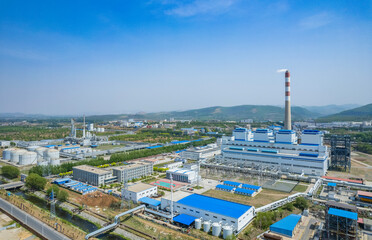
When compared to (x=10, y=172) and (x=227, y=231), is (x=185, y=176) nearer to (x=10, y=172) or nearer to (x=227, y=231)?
(x=227, y=231)

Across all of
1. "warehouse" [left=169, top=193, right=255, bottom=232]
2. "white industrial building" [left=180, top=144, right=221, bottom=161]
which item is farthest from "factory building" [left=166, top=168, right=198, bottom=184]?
"white industrial building" [left=180, top=144, right=221, bottom=161]

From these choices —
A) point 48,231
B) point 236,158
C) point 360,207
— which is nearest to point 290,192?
point 360,207

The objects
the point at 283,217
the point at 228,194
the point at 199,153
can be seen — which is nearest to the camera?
the point at 283,217

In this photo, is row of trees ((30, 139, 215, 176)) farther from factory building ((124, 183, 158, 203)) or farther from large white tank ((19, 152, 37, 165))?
factory building ((124, 183, 158, 203))

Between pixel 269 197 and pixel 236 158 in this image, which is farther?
pixel 236 158

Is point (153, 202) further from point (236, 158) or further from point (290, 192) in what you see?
point (236, 158)

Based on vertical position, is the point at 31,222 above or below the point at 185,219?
below

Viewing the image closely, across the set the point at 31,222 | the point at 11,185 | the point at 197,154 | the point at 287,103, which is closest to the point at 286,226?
the point at 31,222
